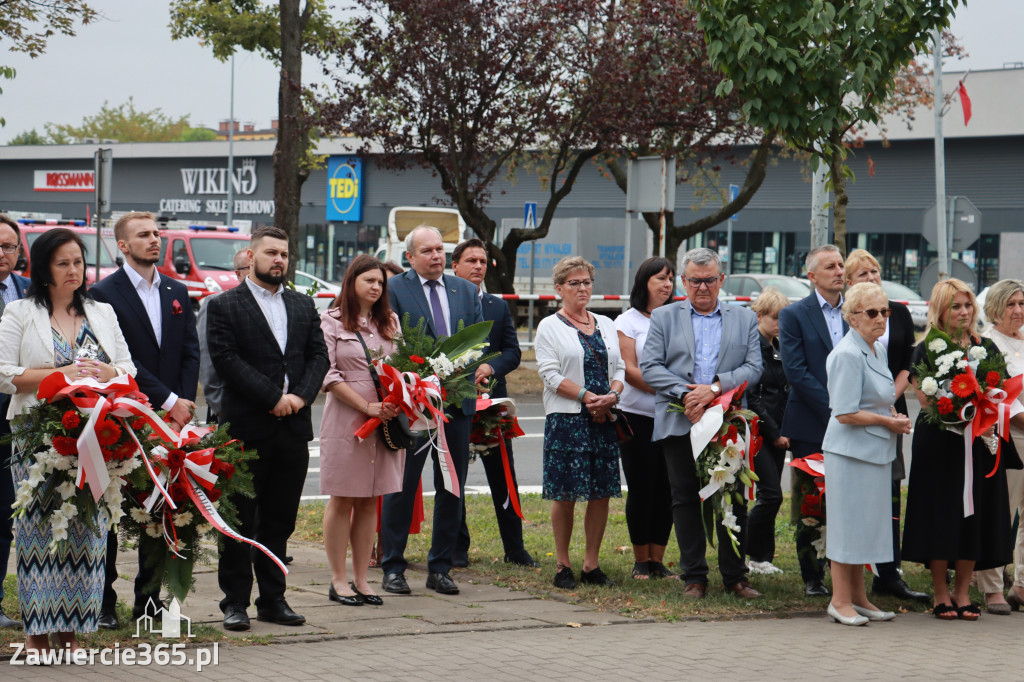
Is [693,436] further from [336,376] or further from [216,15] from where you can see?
[216,15]

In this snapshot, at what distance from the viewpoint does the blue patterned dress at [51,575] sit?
5762 mm

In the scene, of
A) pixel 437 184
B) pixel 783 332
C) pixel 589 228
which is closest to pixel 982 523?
pixel 783 332

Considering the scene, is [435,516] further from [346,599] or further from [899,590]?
[899,590]

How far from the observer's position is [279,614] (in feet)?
22.0

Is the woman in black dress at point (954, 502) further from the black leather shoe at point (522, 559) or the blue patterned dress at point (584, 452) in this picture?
the black leather shoe at point (522, 559)

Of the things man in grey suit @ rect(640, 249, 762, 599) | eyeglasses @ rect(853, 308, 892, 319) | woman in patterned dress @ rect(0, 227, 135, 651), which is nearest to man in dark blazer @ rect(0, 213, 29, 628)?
woman in patterned dress @ rect(0, 227, 135, 651)

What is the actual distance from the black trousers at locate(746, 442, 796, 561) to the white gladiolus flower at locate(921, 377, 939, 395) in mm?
1270

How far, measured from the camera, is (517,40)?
20547 mm

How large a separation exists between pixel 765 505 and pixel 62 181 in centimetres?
6450

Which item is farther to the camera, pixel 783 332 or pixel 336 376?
pixel 783 332

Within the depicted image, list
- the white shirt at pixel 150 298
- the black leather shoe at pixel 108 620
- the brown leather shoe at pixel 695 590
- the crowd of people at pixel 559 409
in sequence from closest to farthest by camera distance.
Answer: the crowd of people at pixel 559 409, the black leather shoe at pixel 108 620, the white shirt at pixel 150 298, the brown leather shoe at pixel 695 590

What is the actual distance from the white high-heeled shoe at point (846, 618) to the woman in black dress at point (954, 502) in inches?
25.0

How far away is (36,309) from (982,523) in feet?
18.1

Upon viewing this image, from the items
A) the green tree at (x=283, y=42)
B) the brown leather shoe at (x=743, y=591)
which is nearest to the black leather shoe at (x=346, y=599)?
the brown leather shoe at (x=743, y=591)
